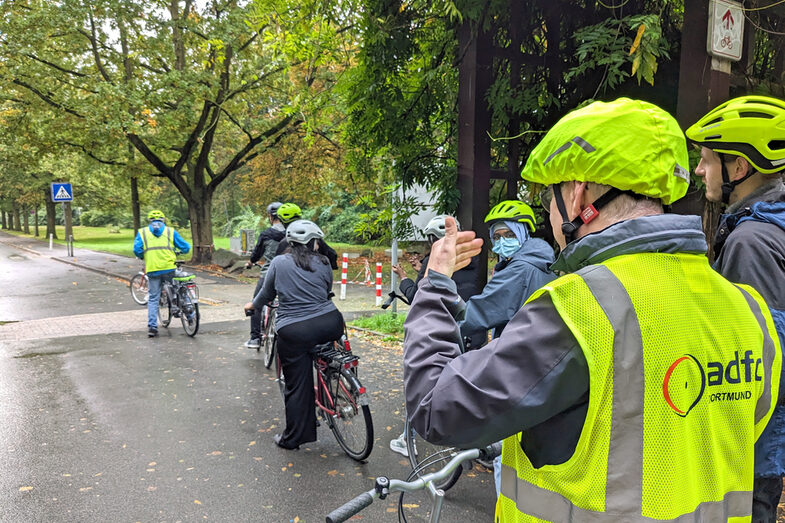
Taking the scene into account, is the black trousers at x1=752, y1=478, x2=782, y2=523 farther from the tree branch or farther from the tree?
the tree branch

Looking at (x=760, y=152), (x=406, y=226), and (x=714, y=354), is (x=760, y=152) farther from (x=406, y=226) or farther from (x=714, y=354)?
(x=406, y=226)

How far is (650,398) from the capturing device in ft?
3.70

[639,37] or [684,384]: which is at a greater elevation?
[639,37]

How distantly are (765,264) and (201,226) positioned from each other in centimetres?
2100

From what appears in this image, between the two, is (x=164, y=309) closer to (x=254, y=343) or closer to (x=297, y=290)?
(x=254, y=343)

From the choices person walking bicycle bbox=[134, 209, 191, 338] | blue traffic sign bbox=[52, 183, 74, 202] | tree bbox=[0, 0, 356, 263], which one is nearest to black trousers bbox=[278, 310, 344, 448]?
person walking bicycle bbox=[134, 209, 191, 338]

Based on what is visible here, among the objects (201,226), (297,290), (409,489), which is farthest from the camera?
(201,226)

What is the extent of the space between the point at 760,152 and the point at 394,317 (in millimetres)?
8273

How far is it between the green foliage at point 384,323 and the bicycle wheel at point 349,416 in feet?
15.4

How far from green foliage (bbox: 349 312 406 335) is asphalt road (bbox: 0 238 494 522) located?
0.55 metres

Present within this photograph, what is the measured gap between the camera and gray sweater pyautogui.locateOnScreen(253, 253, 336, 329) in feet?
15.6

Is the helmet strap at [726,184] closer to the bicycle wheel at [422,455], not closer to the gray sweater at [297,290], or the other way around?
the bicycle wheel at [422,455]

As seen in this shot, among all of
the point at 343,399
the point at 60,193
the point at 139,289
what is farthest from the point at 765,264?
the point at 60,193

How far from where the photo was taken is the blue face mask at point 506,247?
3639 millimetres
